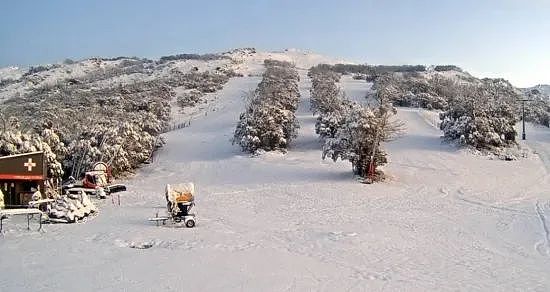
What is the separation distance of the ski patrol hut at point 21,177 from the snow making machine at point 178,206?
20.4 feet

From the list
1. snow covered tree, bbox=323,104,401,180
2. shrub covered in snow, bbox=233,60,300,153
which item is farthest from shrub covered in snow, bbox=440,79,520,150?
shrub covered in snow, bbox=233,60,300,153

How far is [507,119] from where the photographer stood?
37688 millimetres

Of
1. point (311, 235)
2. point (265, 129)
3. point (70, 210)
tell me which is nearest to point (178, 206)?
point (70, 210)

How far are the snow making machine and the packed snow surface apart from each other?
0.47 meters

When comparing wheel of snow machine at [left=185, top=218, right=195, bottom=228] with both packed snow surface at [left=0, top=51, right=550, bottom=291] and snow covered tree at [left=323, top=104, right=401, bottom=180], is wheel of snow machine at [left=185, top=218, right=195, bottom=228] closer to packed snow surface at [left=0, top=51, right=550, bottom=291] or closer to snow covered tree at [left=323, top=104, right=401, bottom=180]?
packed snow surface at [left=0, top=51, right=550, bottom=291]

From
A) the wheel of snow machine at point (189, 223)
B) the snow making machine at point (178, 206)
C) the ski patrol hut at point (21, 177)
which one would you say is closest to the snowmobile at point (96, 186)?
the ski patrol hut at point (21, 177)

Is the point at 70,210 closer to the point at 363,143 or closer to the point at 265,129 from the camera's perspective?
the point at 363,143

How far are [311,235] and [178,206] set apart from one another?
4.71m

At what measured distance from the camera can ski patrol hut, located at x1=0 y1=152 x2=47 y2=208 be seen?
2022 cm

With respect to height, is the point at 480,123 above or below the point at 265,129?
above

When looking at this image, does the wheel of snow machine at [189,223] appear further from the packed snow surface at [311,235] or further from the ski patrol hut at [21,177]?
the ski patrol hut at [21,177]

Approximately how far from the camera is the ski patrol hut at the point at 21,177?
A: 20219 mm

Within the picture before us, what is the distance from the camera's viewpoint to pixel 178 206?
57.6 feet

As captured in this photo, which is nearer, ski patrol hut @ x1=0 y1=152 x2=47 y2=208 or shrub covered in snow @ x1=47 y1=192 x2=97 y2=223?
shrub covered in snow @ x1=47 y1=192 x2=97 y2=223
